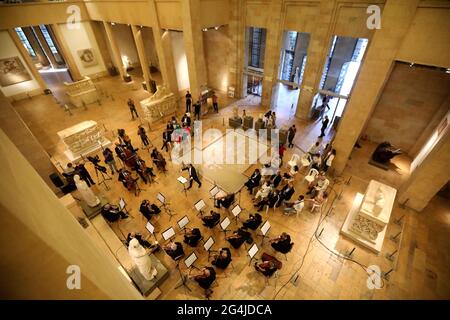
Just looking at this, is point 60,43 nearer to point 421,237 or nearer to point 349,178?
point 349,178

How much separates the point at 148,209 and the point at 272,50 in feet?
36.5

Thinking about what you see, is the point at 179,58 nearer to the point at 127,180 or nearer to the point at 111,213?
the point at 127,180

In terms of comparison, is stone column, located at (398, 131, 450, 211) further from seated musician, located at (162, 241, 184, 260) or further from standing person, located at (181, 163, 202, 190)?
seated musician, located at (162, 241, 184, 260)

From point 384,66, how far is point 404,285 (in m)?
6.99

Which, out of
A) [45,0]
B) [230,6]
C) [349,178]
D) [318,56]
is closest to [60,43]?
[45,0]

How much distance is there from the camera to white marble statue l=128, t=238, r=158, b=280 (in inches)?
222

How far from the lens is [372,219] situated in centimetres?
695

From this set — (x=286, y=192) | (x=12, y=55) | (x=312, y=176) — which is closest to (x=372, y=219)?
(x=312, y=176)

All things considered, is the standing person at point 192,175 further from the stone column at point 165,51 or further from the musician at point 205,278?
the stone column at point 165,51

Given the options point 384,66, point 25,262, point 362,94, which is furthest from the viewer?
point 362,94

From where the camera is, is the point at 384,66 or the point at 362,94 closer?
the point at 384,66

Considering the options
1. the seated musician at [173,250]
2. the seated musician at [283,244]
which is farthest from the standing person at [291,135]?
the seated musician at [173,250]

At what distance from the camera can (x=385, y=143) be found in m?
10.6

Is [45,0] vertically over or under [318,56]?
over
